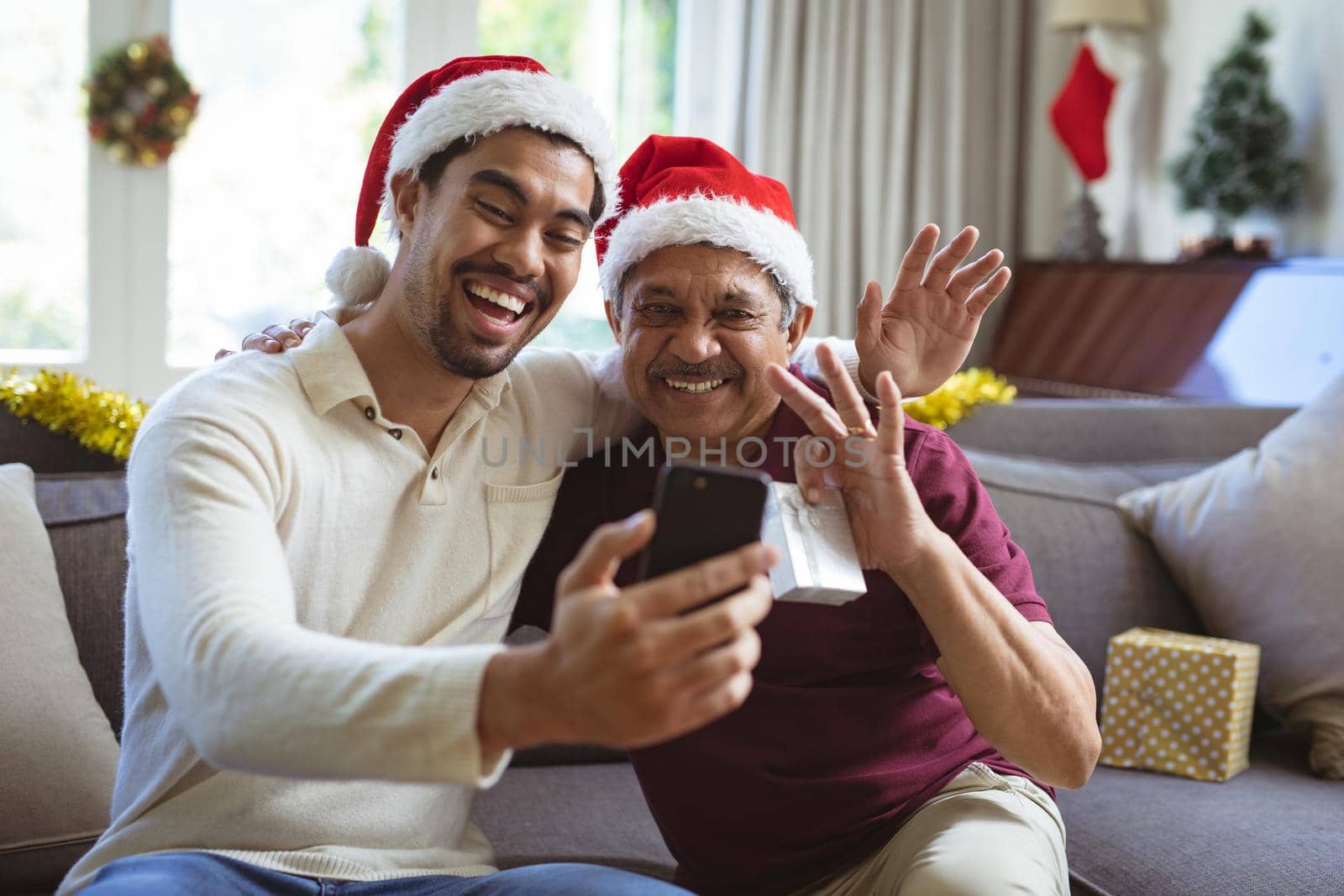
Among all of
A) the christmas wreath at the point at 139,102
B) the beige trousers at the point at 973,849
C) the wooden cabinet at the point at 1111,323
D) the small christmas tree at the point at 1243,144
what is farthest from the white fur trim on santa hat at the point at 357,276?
the small christmas tree at the point at 1243,144

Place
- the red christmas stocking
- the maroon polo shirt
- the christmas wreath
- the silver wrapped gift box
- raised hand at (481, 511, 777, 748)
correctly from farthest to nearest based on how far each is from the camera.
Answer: the red christmas stocking < the christmas wreath < the maroon polo shirt < the silver wrapped gift box < raised hand at (481, 511, 777, 748)

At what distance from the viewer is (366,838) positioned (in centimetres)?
127

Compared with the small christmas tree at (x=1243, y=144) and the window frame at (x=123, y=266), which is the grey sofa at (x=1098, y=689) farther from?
the window frame at (x=123, y=266)

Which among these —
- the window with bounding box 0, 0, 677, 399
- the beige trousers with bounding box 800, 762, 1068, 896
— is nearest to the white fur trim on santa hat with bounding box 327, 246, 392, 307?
the beige trousers with bounding box 800, 762, 1068, 896

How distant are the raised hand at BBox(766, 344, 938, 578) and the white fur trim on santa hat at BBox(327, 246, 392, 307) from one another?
601mm

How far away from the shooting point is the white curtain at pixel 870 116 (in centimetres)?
453

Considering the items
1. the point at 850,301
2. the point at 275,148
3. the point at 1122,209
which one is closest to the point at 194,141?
the point at 275,148

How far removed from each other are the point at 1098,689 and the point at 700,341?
1.04 meters

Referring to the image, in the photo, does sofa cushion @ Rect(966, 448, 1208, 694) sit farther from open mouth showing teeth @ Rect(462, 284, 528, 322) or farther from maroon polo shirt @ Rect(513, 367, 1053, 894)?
open mouth showing teeth @ Rect(462, 284, 528, 322)

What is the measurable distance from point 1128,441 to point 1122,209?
248 cm

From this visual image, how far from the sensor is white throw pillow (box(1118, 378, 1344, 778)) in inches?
75.2

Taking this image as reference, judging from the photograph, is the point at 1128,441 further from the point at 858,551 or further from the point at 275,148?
the point at 275,148

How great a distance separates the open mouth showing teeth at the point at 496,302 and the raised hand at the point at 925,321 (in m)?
0.42

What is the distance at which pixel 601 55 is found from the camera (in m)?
4.62
